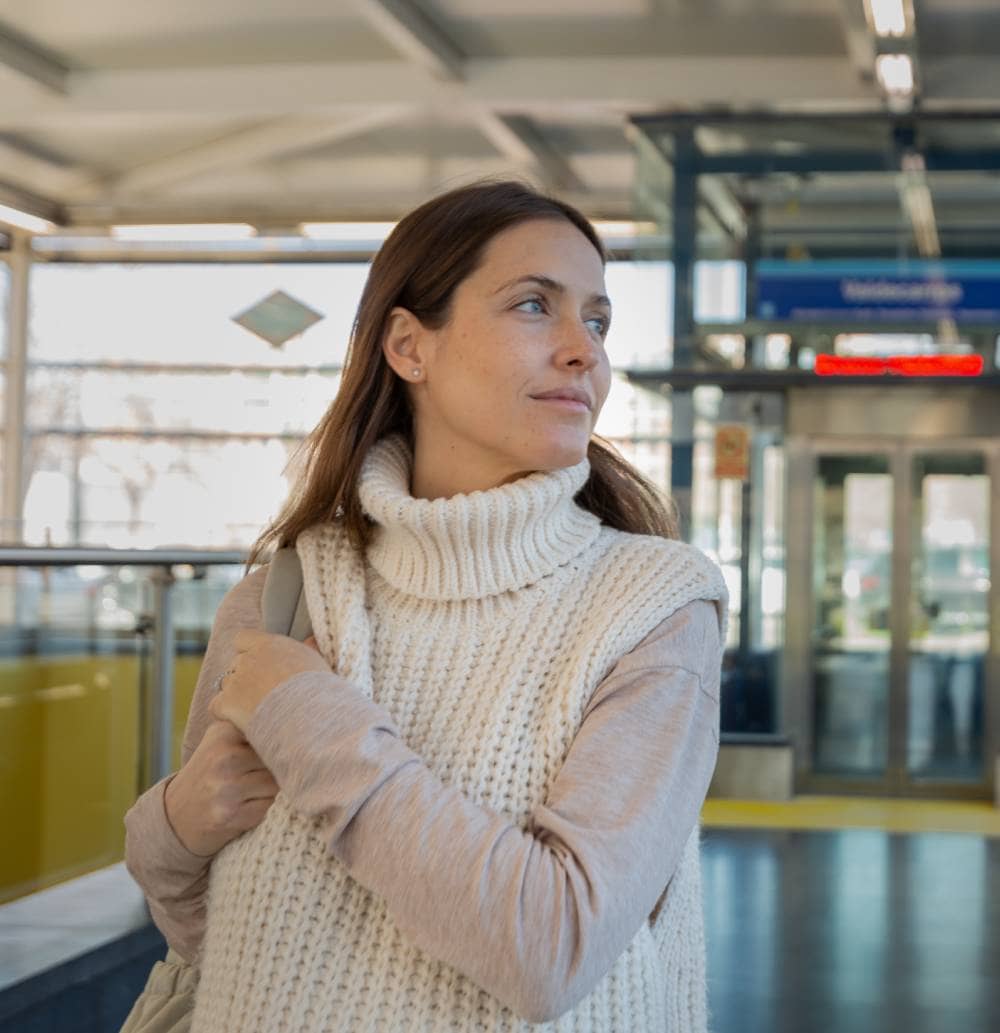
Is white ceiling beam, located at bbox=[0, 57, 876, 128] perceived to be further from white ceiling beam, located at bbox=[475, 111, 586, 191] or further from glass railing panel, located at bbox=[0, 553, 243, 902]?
glass railing panel, located at bbox=[0, 553, 243, 902]

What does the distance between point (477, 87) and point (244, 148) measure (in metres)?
3.03

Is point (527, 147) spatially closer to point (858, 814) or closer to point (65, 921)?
point (858, 814)

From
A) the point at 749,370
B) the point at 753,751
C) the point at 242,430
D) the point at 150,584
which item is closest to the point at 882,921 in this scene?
the point at 150,584

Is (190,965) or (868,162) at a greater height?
(868,162)

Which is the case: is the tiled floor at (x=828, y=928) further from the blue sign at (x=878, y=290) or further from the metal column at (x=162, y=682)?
the blue sign at (x=878, y=290)

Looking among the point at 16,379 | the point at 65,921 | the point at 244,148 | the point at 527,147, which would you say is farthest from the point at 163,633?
the point at 16,379

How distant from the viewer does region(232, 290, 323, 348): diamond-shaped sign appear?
433 cm

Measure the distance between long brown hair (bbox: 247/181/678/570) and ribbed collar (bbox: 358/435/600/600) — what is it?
0.10 meters

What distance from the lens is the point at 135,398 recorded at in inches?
705

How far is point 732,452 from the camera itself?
10188mm

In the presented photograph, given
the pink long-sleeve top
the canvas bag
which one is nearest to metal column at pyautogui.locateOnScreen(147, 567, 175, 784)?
the canvas bag

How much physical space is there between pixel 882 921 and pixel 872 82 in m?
5.88

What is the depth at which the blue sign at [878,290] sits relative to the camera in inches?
392

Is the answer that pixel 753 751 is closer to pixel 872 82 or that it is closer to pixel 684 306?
pixel 684 306
